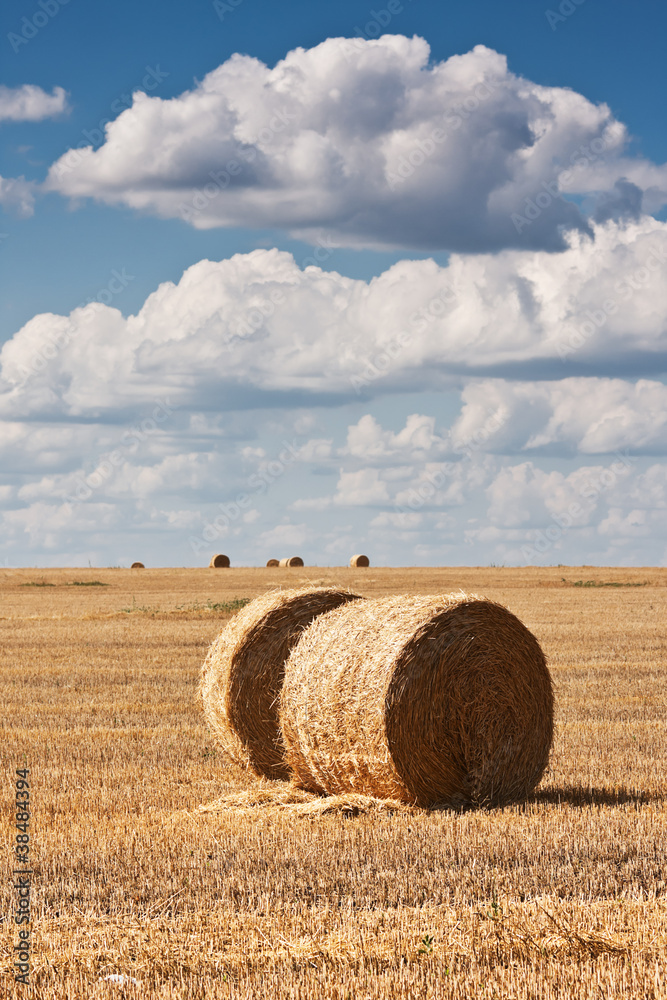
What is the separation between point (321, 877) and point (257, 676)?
405 cm

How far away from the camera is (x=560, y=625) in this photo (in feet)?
93.2

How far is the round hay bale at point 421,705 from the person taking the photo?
9.72m

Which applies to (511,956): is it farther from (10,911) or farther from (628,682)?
(628,682)

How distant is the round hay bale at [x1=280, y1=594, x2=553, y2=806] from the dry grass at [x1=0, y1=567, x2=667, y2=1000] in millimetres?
415

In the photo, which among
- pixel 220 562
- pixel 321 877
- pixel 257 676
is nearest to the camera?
pixel 321 877

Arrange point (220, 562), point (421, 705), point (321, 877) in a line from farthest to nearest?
point (220, 562), point (421, 705), point (321, 877)

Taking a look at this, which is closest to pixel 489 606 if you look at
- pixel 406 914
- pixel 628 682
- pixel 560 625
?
pixel 406 914

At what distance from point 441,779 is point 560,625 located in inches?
754

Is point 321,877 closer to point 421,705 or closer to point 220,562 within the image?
point 421,705

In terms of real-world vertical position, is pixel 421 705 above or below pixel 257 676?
below

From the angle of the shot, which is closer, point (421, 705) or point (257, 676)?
point (421, 705)

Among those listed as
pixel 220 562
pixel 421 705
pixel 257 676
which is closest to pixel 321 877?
pixel 421 705

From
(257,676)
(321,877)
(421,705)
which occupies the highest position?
(257,676)

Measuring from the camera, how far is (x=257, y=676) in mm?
11438
